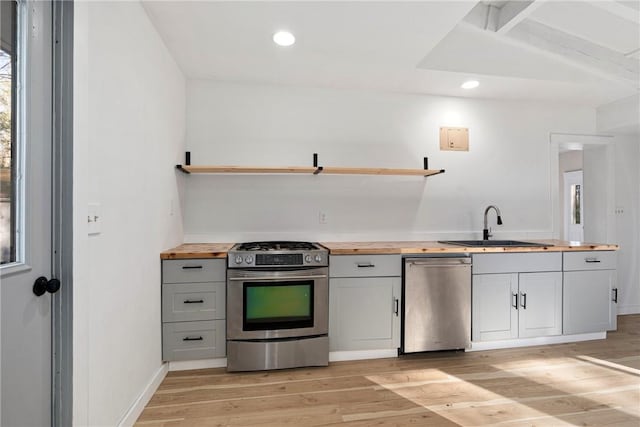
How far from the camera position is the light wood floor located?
176 cm

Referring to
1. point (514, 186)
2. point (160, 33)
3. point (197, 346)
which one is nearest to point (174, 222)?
point (197, 346)

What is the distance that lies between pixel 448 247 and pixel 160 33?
9.10ft

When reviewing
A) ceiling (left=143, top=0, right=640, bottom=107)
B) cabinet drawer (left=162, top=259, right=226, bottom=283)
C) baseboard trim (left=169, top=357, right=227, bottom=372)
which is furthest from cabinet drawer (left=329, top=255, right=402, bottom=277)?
ceiling (left=143, top=0, right=640, bottom=107)

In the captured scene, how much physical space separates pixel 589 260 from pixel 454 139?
1703 millimetres

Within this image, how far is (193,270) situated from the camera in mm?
2254

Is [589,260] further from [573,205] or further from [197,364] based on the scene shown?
[573,205]

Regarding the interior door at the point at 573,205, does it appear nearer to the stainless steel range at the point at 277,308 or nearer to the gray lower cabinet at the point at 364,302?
the gray lower cabinet at the point at 364,302

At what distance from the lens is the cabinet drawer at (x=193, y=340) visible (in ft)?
7.29

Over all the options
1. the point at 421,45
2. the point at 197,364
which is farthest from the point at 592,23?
the point at 197,364

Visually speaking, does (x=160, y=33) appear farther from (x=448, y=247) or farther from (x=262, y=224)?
(x=448, y=247)

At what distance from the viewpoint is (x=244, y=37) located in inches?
84.5

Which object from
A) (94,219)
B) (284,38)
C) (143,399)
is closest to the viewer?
(94,219)

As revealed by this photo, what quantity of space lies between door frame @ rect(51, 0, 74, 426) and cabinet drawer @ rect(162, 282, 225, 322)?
1060 millimetres

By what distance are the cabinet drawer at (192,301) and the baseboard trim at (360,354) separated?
3.18 ft
